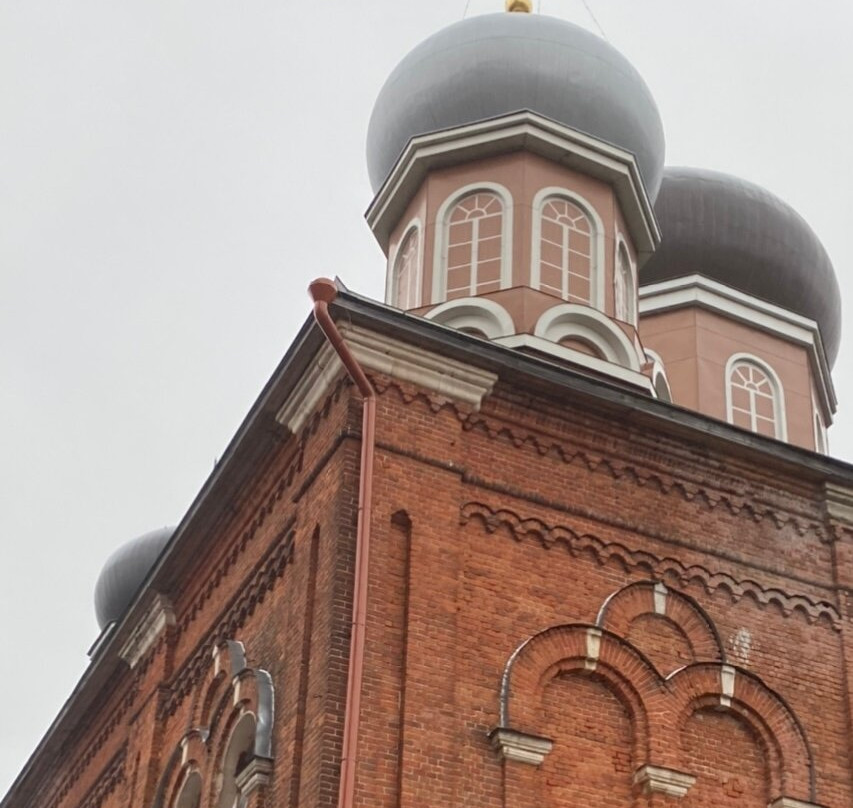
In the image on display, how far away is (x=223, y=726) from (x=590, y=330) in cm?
495

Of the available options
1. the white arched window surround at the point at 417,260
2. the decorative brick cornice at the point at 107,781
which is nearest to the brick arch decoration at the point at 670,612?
the white arched window surround at the point at 417,260

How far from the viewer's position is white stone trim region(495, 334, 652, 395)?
48.2 feet

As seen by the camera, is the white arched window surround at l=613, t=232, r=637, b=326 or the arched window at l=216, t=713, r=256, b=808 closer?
the arched window at l=216, t=713, r=256, b=808

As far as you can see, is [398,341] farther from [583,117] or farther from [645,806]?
[583,117]

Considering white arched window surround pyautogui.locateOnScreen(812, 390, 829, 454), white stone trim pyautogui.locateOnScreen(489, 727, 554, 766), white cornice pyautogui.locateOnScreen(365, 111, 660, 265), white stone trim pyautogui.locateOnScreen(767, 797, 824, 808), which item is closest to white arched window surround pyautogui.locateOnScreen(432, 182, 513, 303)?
white cornice pyautogui.locateOnScreen(365, 111, 660, 265)

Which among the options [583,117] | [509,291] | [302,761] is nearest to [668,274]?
[583,117]

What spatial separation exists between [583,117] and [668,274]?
3448 millimetres

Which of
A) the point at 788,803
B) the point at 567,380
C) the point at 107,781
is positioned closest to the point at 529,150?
the point at 567,380

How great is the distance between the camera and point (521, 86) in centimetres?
1648

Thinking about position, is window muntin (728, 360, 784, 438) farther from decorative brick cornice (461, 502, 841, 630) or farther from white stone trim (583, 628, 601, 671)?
white stone trim (583, 628, 601, 671)

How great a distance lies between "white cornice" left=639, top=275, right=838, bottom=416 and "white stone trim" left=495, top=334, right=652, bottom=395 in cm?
395

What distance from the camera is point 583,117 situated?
16.5m

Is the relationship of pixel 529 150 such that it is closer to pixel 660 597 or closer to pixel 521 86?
pixel 521 86

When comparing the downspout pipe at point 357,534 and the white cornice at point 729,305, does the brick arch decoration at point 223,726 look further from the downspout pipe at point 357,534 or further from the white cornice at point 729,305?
the white cornice at point 729,305
